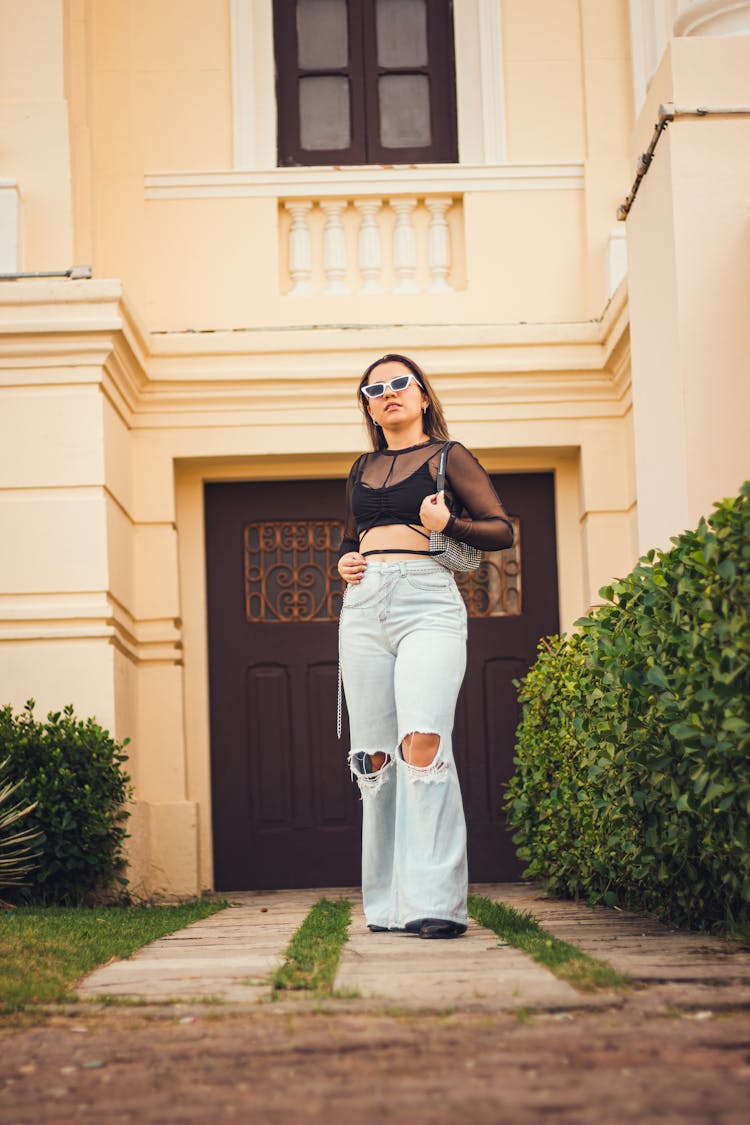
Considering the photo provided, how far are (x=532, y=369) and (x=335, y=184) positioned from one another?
1559mm

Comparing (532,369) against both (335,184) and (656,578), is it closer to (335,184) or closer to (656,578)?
(335,184)

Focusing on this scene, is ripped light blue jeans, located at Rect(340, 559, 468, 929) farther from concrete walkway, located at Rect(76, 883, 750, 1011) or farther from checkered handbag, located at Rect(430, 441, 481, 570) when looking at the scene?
concrete walkway, located at Rect(76, 883, 750, 1011)

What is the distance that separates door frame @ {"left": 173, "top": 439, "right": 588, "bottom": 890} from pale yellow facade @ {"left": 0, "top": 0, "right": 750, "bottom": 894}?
0.04 ft

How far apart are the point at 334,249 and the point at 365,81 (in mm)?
1226

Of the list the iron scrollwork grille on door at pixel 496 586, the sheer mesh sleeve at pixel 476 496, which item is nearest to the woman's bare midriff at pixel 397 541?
the sheer mesh sleeve at pixel 476 496

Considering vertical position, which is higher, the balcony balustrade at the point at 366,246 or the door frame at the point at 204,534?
the balcony balustrade at the point at 366,246

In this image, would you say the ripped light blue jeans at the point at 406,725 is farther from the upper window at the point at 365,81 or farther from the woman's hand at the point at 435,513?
the upper window at the point at 365,81

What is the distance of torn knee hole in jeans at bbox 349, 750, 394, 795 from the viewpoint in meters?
4.86

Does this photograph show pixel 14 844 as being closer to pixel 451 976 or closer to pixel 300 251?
pixel 451 976

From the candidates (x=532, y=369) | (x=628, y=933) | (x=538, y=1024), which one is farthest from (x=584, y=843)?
(x=532, y=369)

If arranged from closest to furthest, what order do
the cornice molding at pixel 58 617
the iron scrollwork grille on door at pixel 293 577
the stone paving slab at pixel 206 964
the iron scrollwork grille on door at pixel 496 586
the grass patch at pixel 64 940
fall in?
the stone paving slab at pixel 206 964
the grass patch at pixel 64 940
the cornice molding at pixel 58 617
the iron scrollwork grille on door at pixel 293 577
the iron scrollwork grille on door at pixel 496 586

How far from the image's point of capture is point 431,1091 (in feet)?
8.21

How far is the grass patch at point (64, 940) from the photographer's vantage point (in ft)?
12.2

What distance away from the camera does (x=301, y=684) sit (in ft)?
28.2
